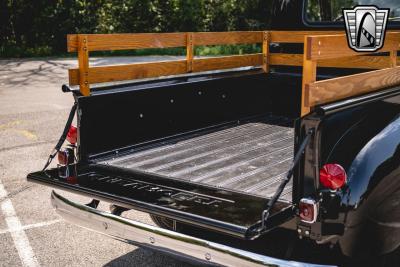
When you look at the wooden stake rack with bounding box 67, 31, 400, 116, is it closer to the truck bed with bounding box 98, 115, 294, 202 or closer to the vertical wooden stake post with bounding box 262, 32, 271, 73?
the vertical wooden stake post with bounding box 262, 32, 271, 73

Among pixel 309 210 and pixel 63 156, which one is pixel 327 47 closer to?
pixel 309 210

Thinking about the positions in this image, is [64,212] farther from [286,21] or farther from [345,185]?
[286,21]

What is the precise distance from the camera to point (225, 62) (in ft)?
15.6

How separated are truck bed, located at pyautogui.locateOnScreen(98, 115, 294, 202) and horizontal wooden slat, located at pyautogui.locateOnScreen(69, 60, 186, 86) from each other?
513mm

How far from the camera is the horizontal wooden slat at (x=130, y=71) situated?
3514 millimetres

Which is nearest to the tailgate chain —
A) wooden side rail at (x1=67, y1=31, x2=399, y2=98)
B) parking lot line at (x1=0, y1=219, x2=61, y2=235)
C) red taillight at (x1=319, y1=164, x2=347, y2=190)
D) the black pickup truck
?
the black pickup truck

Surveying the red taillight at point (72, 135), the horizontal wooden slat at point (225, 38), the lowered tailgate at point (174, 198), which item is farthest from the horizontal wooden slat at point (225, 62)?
the lowered tailgate at point (174, 198)

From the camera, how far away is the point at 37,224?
14.4ft

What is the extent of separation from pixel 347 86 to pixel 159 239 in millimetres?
1176

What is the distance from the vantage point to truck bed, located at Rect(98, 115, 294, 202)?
312cm

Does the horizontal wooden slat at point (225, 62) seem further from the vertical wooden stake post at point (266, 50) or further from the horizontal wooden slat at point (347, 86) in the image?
the horizontal wooden slat at point (347, 86)

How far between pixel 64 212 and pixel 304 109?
1.53m

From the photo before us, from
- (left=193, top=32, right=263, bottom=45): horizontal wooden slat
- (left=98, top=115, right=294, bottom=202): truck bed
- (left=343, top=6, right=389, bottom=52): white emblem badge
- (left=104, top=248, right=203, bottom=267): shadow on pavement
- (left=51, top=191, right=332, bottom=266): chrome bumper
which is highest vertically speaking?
(left=343, top=6, right=389, bottom=52): white emblem badge

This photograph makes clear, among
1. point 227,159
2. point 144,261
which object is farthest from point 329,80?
point 144,261
